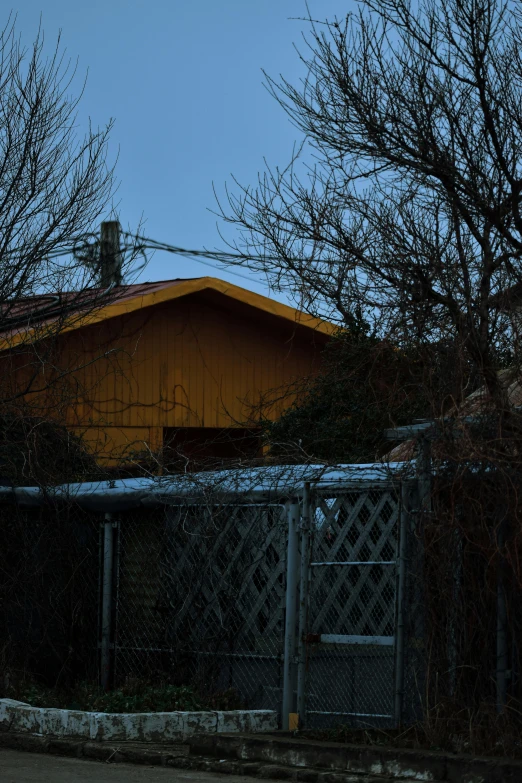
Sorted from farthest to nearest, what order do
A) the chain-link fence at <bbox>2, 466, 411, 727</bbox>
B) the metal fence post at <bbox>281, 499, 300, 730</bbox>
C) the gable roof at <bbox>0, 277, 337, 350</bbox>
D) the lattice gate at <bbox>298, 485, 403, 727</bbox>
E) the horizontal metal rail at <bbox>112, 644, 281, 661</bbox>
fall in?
the gable roof at <bbox>0, 277, 337, 350</bbox>
the horizontal metal rail at <bbox>112, 644, 281, 661</bbox>
the metal fence post at <bbox>281, 499, 300, 730</bbox>
the chain-link fence at <bbox>2, 466, 411, 727</bbox>
the lattice gate at <bbox>298, 485, 403, 727</bbox>

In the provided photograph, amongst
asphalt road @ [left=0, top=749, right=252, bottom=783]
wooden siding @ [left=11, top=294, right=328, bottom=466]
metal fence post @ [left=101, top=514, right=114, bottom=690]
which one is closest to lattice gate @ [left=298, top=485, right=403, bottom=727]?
asphalt road @ [left=0, top=749, right=252, bottom=783]

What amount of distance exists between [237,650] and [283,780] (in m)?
1.87

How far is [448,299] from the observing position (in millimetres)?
8922

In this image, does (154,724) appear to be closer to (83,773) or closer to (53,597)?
(83,773)

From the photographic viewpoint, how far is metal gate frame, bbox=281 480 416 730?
7988mm

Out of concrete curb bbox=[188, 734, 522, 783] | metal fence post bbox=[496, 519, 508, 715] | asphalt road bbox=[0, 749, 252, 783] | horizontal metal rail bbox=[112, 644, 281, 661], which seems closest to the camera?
concrete curb bbox=[188, 734, 522, 783]

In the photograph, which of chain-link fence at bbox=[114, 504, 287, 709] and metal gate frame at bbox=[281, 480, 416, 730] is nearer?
metal gate frame at bbox=[281, 480, 416, 730]

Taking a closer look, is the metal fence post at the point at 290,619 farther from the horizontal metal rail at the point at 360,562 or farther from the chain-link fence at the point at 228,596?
the horizontal metal rail at the point at 360,562

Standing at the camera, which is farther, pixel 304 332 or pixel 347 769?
pixel 304 332

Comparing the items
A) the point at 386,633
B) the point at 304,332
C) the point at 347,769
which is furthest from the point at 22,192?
the point at 304,332

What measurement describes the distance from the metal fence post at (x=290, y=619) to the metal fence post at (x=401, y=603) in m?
0.92

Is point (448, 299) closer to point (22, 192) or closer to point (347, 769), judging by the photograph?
point (347, 769)

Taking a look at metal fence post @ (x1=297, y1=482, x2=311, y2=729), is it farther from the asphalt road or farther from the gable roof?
the gable roof

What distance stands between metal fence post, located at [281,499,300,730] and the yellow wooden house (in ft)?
26.0
